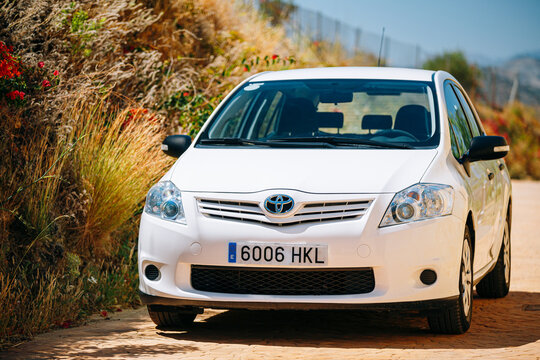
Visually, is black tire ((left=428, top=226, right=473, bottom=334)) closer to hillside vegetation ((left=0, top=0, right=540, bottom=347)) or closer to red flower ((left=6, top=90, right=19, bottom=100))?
hillside vegetation ((left=0, top=0, right=540, bottom=347))

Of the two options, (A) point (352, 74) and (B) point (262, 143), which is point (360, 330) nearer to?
(B) point (262, 143)

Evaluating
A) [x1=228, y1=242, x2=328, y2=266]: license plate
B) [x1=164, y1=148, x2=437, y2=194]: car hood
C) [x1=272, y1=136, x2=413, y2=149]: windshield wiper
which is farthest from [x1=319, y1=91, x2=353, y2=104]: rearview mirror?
[x1=228, y1=242, x2=328, y2=266]: license plate

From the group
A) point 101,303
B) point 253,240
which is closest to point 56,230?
point 101,303

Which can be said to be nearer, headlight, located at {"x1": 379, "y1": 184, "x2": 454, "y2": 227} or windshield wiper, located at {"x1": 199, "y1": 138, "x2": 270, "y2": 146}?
headlight, located at {"x1": 379, "y1": 184, "x2": 454, "y2": 227}

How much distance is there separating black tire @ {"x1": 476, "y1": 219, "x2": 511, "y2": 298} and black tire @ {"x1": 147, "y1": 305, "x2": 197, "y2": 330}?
2.92m

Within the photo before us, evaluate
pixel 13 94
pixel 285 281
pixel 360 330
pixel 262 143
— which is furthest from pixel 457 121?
pixel 13 94

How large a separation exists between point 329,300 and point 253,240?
1.98 feet

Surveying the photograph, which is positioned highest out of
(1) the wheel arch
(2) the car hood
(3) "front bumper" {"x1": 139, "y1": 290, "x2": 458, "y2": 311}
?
(2) the car hood

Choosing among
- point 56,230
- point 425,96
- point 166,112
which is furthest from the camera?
point 166,112

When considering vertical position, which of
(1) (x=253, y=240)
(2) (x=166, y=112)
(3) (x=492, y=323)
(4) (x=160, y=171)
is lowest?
(3) (x=492, y=323)

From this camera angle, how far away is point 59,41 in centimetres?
1009

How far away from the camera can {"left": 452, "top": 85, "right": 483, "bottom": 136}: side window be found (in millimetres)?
8211

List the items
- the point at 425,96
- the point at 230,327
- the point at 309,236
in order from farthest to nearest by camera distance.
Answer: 1. the point at 425,96
2. the point at 230,327
3. the point at 309,236

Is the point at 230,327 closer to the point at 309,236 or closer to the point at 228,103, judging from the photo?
Result: the point at 309,236
